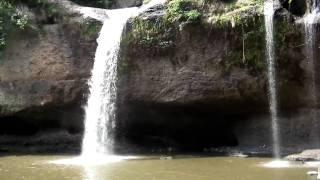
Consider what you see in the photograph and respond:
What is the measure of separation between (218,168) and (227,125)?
5.77 metres

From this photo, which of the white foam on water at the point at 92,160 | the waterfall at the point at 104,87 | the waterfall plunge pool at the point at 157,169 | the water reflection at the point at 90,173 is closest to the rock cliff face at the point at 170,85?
the waterfall at the point at 104,87

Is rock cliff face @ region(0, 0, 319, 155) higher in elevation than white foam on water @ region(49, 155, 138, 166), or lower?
higher

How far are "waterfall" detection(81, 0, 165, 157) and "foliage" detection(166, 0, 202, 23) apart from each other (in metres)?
0.49

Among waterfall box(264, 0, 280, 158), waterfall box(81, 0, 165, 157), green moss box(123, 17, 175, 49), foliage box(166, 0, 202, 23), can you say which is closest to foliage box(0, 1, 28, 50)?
waterfall box(81, 0, 165, 157)

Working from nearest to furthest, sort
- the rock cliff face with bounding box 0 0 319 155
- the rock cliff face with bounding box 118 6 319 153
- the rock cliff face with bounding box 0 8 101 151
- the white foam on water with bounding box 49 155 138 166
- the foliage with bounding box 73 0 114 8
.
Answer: the white foam on water with bounding box 49 155 138 166 → the rock cliff face with bounding box 118 6 319 153 → the rock cliff face with bounding box 0 0 319 155 → the rock cliff face with bounding box 0 8 101 151 → the foliage with bounding box 73 0 114 8

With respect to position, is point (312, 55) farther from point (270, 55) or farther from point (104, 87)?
point (104, 87)

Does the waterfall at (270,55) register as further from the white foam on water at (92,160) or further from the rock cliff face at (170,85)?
the white foam on water at (92,160)

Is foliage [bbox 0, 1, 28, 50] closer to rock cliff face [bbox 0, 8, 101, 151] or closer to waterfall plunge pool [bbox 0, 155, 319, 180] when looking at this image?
rock cliff face [bbox 0, 8, 101, 151]

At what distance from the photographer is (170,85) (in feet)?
57.3

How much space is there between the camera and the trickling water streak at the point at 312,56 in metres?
16.1

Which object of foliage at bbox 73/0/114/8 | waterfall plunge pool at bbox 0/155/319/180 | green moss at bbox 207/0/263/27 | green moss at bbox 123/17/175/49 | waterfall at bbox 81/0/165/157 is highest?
foliage at bbox 73/0/114/8

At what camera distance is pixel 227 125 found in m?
19.0

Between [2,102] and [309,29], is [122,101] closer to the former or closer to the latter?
[2,102]

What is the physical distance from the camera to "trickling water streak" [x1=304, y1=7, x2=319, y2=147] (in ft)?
52.7
